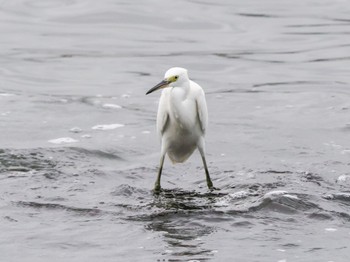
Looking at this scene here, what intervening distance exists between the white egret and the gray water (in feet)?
1.19

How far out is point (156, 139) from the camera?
38.4 ft

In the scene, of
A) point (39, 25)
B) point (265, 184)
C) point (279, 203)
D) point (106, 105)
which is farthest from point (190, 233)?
point (39, 25)

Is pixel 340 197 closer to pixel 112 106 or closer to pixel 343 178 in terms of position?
pixel 343 178

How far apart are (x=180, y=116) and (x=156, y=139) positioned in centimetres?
229

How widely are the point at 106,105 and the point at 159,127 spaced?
12.3 feet

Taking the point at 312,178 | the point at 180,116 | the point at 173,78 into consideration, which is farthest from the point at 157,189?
the point at 312,178

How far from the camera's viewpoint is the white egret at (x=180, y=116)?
920 cm

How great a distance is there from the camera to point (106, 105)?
1345 cm

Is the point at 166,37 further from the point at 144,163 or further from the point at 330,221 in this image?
the point at 330,221

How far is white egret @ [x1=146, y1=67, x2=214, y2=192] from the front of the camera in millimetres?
9195

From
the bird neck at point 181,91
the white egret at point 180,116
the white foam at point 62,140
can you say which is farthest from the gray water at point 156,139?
the bird neck at point 181,91

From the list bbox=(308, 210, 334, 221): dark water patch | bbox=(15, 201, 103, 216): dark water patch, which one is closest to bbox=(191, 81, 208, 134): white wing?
bbox=(15, 201, 103, 216): dark water patch

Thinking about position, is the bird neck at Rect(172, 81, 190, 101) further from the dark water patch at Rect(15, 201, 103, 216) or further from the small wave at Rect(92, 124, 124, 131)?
the small wave at Rect(92, 124, 124, 131)

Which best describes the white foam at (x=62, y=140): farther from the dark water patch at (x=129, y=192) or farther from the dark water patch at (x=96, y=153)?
the dark water patch at (x=129, y=192)
